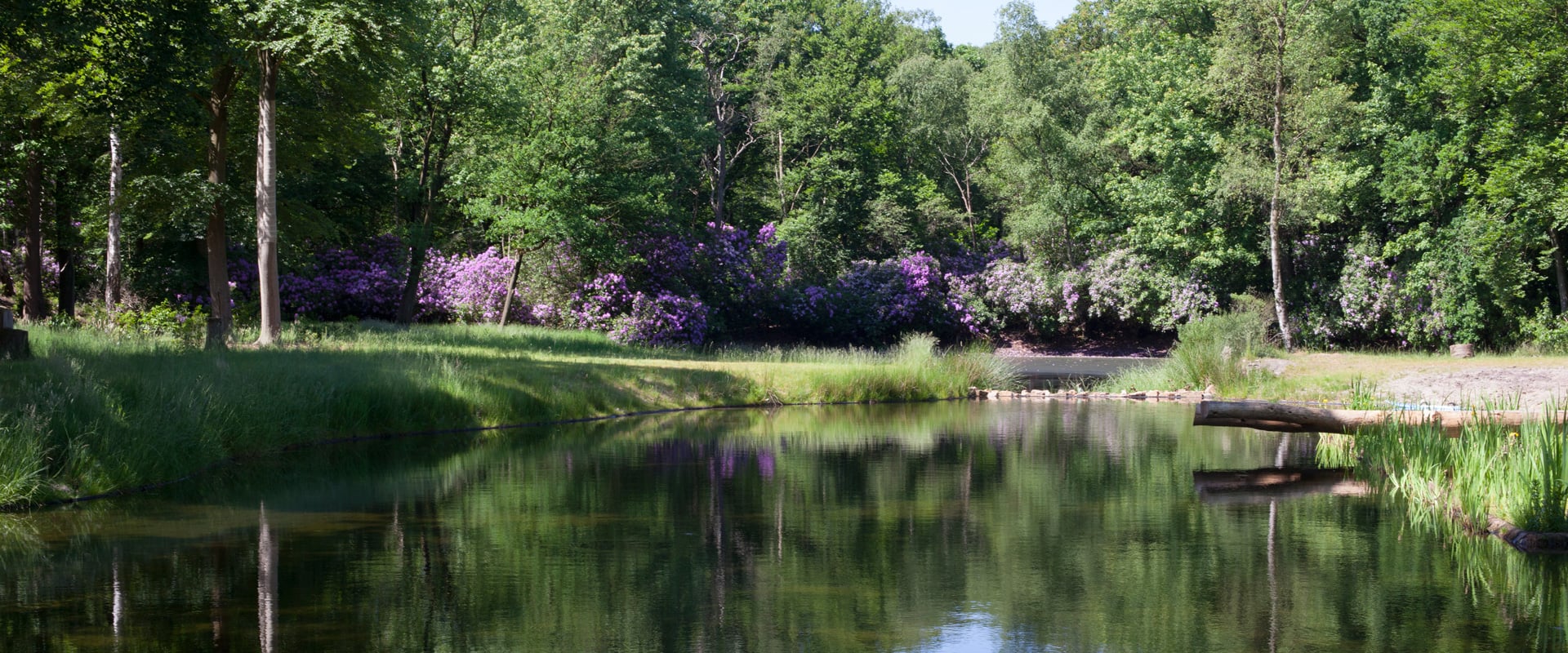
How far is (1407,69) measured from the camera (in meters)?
38.9

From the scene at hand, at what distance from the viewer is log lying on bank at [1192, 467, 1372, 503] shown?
41.0 ft

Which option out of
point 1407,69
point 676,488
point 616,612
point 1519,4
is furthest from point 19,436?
point 1407,69

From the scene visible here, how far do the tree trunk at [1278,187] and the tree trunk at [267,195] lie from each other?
29.0 meters

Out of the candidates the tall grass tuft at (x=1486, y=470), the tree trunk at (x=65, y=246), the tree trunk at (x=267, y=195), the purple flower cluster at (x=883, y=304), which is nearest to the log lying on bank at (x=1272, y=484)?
the tall grass tuft at (x=1486, y=470)

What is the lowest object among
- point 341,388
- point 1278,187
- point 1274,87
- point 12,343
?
point 341,388

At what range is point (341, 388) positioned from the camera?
58.1 feet

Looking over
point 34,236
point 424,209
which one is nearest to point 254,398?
point 34,236

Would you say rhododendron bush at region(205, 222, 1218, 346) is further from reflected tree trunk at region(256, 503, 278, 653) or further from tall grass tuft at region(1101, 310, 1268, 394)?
reflected tree trunk at region(256, 503, 278, 653)

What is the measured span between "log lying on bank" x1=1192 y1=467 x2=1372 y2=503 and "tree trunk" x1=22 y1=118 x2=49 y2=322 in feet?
73.9

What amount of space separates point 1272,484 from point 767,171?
1673 inches

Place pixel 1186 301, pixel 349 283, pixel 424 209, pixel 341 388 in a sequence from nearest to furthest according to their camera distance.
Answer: pixel 341 388
pixel 424 209
pixel 349 283
pixel 1186 301

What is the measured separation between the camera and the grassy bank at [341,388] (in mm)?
11930

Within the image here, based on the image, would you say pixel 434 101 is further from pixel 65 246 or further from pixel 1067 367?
pixel 1067 367

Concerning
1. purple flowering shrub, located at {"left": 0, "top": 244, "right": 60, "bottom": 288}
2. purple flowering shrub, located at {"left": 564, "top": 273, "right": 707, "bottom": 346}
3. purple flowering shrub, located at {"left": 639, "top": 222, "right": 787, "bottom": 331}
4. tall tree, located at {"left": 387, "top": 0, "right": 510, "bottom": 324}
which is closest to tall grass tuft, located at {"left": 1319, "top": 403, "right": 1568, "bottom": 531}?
tall tree, located at {"left": 387, "top": 0, "right": 510, "bottom": 324}
